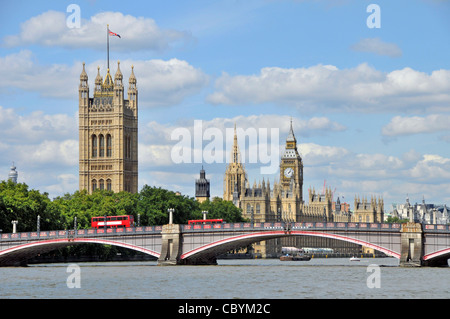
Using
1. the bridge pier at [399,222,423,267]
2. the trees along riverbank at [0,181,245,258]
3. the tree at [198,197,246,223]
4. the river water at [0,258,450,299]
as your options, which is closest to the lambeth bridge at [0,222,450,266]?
the bridge pier at [399,222,423,267]

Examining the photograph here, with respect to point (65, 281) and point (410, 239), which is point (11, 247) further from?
point (410, 239)

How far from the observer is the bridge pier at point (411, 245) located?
8925 centimetres

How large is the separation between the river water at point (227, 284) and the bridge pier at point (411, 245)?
3.52 feet

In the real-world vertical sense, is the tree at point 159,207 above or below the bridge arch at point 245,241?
above

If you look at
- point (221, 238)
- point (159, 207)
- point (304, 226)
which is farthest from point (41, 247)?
point (159, 207)

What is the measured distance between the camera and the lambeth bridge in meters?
89.9

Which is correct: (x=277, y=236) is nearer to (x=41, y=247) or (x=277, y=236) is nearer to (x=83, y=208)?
(x=41, y=247)

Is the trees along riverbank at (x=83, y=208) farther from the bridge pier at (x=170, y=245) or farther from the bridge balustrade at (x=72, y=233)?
the bridge pier at (x=170, y=245)

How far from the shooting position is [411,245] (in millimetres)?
90000

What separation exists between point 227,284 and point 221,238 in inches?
1030

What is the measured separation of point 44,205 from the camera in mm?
125562

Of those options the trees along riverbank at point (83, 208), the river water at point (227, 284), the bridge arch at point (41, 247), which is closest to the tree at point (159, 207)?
the trees along riverbank at point (83, 208)
